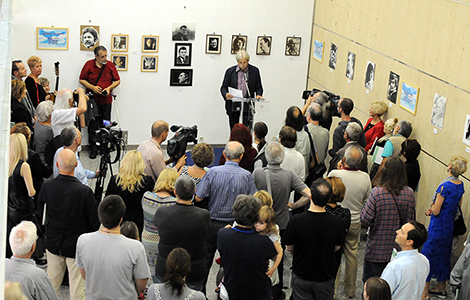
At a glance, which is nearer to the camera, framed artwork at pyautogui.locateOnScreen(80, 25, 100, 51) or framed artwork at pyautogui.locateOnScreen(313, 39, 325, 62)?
framed artwork at pyautogui.locateOnScreen(80, 25, 100, 51)

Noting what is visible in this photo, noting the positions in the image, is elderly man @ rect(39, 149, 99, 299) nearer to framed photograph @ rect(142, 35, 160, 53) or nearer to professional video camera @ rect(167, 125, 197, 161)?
professional video camera @ rect(167, 125, 197, 161)

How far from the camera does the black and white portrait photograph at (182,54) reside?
404 inches

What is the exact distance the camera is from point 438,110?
6.82m

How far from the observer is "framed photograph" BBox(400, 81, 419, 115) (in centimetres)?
733

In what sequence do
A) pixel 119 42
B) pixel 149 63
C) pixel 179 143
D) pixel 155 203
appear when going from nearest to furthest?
pixel 155 203 → pixel 179 143 → pixel 119 42 → pixel 149 63

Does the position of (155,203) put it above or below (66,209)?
above

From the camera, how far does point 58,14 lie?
9.53 meters

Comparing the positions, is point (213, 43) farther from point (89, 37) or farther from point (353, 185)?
point (353, 185)

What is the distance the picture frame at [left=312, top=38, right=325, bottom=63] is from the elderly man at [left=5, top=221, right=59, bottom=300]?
7866 millimetres

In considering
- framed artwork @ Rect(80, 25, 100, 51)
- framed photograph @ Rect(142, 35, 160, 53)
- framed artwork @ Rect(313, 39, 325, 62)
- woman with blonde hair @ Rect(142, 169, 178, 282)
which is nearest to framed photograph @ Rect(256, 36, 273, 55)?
framed artwork @ Rect(313, 39, 325, 62)

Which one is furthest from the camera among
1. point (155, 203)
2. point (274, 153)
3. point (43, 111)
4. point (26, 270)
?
point (43, 111)

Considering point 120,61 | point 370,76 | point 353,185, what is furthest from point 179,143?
point 120,61

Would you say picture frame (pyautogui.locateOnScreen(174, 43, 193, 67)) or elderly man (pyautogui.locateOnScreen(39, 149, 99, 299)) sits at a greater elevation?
picture frame (pyautogui.locateOnScreen(174, 43, 193, 67))

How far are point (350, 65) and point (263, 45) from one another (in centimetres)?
205
